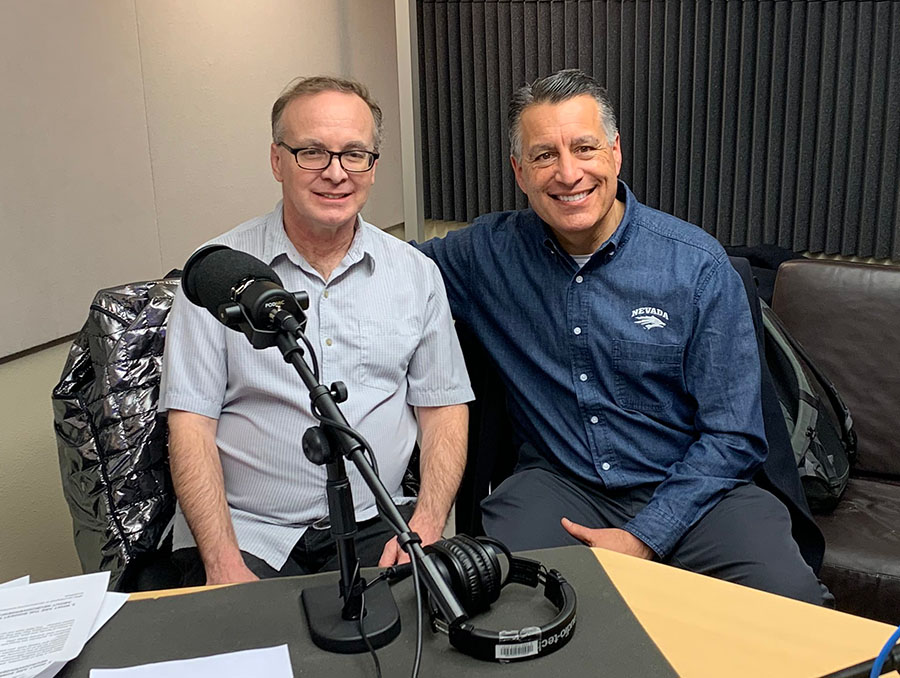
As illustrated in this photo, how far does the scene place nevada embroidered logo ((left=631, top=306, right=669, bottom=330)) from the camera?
6.33 ft

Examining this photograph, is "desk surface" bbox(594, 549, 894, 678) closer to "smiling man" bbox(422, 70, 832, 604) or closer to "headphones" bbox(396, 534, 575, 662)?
"headphones" bbox(396, 534, 575, 662)

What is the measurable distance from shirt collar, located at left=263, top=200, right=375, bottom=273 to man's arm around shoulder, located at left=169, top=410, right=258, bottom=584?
1.15 ft

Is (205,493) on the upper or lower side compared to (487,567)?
lower

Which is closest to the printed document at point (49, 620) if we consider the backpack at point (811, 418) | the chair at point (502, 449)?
the chair at point (502, 449)

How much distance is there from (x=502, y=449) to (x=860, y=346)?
40.4 inches

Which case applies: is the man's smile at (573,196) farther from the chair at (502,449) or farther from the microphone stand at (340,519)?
the microphone stand at (340,519)

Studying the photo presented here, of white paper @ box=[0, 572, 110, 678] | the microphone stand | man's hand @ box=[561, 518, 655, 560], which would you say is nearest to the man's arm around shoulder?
white paper @ box=[0, 572, 110, 678]

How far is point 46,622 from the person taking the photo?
1.16 meters

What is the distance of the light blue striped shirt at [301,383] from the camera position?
5.80 feet

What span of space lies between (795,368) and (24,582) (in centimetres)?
171

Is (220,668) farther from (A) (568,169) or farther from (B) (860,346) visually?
(B) (860,346)

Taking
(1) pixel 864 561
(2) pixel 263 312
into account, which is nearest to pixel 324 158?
(2) pixel 263 312

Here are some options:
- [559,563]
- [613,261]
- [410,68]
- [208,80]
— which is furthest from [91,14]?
[559,563]

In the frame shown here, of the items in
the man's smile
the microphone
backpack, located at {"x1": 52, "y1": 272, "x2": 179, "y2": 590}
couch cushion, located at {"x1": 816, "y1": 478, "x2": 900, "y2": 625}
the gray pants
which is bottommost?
couch cushion, located at {"x1": 816, "y1": 478, "x2": 900, "y2": 625}
